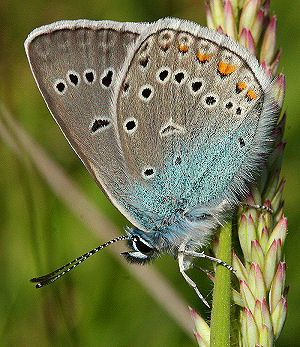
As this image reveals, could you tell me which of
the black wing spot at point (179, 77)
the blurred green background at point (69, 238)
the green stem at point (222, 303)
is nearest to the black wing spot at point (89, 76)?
the black wing spot at point (179, 77)

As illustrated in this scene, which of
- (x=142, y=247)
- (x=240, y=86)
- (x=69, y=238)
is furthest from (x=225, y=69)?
(x=69, y=238)

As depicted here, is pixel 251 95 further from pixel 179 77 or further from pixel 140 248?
pixel 140 248

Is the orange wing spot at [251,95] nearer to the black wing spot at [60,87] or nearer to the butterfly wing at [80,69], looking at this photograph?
the butterfly wing at [80,69]

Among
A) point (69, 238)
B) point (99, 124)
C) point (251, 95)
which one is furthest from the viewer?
point (69, 238)

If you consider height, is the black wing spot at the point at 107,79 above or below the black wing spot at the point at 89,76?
below

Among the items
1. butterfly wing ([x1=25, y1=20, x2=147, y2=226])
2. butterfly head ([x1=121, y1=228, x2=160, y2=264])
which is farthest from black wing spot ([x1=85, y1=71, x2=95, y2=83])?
butterfly head ([x1=121, y1=228, x2=160, y2=264])
